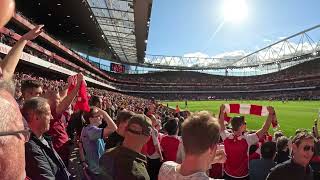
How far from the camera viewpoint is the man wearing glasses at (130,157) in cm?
314

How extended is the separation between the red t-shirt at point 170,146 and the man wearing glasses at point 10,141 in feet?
17.1

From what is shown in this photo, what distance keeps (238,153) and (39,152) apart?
3.51 m

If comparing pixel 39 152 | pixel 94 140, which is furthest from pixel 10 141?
pixel 94 140

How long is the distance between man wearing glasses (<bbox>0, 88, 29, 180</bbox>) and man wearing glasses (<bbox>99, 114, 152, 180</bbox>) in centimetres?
210

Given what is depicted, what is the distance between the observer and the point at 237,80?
4405 inches

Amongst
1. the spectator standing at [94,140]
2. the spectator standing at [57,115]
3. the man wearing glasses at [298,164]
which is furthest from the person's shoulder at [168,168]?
the spectator standing at [57,115]

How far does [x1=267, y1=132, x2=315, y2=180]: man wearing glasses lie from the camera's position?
405cm

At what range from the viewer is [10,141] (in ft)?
3.34

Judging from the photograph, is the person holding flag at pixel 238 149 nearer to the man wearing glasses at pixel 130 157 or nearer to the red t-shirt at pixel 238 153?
the red t-shirt at pixel 238 153

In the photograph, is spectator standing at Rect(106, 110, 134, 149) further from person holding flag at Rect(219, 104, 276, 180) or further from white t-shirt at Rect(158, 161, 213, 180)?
white t-shirt at Rect(158, 161, 213, 180)

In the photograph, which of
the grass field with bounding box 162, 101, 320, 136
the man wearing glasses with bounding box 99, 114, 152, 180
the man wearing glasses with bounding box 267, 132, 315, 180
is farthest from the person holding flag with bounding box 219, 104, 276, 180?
the grass field with bounding box 162, 101, 320, 136

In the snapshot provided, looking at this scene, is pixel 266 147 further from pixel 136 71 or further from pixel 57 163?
pixel 136 71

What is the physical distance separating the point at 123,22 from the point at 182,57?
218 feet

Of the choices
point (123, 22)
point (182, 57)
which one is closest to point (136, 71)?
point (182, 57)
